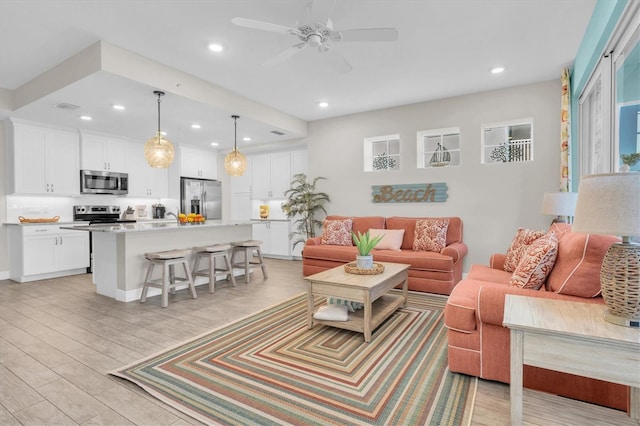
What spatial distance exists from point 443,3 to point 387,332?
2.82 m

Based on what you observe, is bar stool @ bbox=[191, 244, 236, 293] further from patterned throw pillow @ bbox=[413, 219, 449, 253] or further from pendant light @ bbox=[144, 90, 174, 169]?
patterned throw pillow @ bbox=[413, 219, 449, 253]

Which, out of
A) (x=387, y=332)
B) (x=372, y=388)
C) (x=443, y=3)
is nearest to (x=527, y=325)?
(x=372, y=388)

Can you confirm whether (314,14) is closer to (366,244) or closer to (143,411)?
(366,244)

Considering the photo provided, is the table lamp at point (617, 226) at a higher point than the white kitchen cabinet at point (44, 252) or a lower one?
higher

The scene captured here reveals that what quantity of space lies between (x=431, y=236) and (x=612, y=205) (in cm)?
331

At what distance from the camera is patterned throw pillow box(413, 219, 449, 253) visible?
463 centimetres

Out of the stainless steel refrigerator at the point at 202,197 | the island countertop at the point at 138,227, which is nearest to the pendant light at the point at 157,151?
the island countertop at the point at 138,227

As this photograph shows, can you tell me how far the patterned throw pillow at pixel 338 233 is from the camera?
531 cm

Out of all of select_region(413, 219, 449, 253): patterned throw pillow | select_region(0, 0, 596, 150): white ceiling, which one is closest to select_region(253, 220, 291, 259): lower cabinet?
select_region(0, 0, 596, 150): white ceiling

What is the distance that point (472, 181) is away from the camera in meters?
4.95

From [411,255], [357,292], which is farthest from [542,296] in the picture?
[411,255]

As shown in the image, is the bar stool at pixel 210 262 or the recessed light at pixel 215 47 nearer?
the recessed light at pixel 215 47

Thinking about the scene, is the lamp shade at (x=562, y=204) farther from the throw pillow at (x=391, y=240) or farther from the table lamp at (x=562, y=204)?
the throw pillow at (x=391, y=240)

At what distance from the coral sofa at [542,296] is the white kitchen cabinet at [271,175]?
17.7 ft
